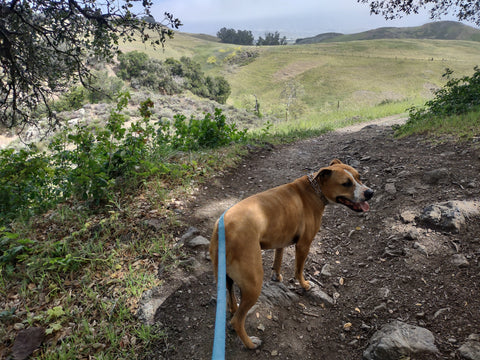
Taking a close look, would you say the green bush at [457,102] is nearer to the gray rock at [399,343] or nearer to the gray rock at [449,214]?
the gray rock at [449,214]

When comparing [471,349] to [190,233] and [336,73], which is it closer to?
[190,233]

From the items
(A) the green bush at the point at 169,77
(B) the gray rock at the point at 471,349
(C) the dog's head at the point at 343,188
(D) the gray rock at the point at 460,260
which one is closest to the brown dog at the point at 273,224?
(C) the dog's head at the point at 343,188

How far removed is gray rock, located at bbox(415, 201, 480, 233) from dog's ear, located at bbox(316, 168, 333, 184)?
6.09 ft

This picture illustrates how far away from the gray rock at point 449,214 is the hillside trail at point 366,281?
0.09m

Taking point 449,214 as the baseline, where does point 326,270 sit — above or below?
below

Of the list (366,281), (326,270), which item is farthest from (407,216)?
(326,270)

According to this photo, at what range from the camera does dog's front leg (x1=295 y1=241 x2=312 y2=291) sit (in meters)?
3.22

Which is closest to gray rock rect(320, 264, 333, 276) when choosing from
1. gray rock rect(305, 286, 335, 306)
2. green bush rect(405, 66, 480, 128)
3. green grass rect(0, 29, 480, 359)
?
gray rock rect(305, 286, 335, 306)

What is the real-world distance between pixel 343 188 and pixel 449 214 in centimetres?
184

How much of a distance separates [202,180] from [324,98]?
51133 mm

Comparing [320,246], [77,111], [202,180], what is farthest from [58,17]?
[77,111]

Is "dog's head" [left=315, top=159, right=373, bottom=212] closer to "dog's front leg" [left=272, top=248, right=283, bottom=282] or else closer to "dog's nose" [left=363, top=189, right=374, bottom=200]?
"dog's nose" [left=363, top=189, right=374, bottom=200]

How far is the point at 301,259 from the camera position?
3297 millimetres

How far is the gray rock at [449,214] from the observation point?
373 centimetres
